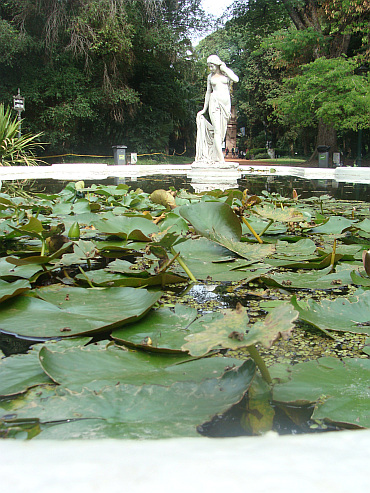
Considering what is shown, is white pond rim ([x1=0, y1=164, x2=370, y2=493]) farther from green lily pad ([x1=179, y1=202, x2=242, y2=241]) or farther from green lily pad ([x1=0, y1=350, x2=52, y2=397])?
green lily pad ([x1=179, y1=202, x2=242, y2=241])

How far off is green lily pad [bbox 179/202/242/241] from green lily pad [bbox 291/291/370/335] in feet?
1.46

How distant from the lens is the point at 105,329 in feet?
2.43

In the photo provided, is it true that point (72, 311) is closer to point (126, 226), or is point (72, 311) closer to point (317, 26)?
point (126, 226)

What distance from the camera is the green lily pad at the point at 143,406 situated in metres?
0.44

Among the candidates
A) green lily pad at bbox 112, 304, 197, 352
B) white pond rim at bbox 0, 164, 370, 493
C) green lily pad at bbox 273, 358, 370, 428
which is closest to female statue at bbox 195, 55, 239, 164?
green lily pad at bbox 112, 304, 197, 352

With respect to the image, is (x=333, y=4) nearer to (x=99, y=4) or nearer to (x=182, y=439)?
(x=99, y=4)

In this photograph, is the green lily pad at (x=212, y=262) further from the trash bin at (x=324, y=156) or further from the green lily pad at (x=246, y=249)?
the trash bin at (x=324, y=156)

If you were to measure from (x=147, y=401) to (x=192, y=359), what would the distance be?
5.6 inches

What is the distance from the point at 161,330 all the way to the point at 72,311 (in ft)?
0.61

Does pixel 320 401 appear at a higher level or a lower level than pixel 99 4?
lower

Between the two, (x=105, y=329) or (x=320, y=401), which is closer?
(x=320, y=401)

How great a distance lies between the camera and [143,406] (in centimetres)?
48

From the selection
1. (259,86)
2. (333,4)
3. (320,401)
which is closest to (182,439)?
(320,401)

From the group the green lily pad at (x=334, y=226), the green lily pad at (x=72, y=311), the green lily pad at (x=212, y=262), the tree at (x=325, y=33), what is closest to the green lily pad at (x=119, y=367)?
the green lily pad at (x=72, y=311)
